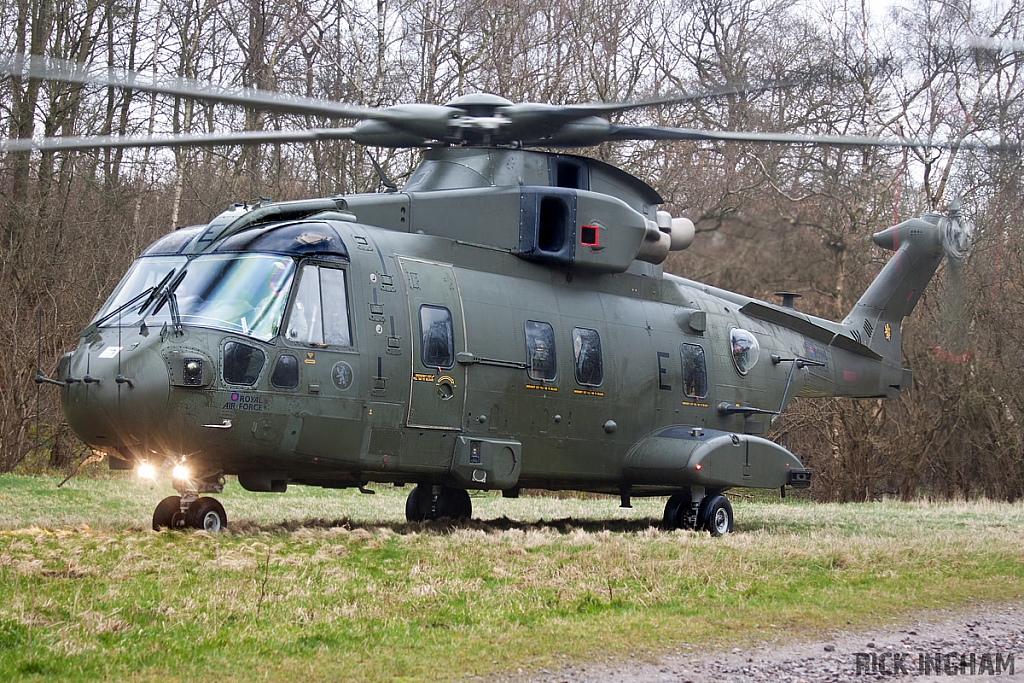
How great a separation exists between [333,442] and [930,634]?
5479 mm

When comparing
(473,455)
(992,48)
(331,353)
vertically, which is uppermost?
(992,48)

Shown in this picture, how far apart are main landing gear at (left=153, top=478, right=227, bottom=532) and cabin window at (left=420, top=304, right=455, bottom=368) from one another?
7.59 feet

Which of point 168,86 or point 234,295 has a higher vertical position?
point 168,86

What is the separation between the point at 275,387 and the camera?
1023cm

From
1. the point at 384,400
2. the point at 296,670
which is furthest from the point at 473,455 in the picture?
the point at 296,670

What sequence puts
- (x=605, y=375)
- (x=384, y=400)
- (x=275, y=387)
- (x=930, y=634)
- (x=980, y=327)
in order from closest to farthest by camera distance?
(x=930, y=634)
(x=275, y=387)
(x=384, y=400)
(x=605, y=375)
(x=980, y=327)

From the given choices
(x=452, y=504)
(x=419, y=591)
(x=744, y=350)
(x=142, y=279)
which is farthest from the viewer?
(x=744, y=350)

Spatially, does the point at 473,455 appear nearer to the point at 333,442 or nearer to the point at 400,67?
the point at 333,442

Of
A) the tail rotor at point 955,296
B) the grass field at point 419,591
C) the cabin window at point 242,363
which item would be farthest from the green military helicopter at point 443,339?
the tail rotor at point 955,296

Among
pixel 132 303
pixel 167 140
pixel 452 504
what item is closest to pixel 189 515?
pixel 132 303

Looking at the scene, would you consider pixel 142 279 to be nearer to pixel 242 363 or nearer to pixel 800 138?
pixel 242 363

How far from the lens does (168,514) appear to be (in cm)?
1041

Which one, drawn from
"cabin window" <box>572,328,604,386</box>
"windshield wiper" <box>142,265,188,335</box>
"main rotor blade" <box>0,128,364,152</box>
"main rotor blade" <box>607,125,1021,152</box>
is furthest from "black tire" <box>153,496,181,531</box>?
"main rotor blade" <box>607,125,1021,152</box>

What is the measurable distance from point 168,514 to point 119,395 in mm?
1340
